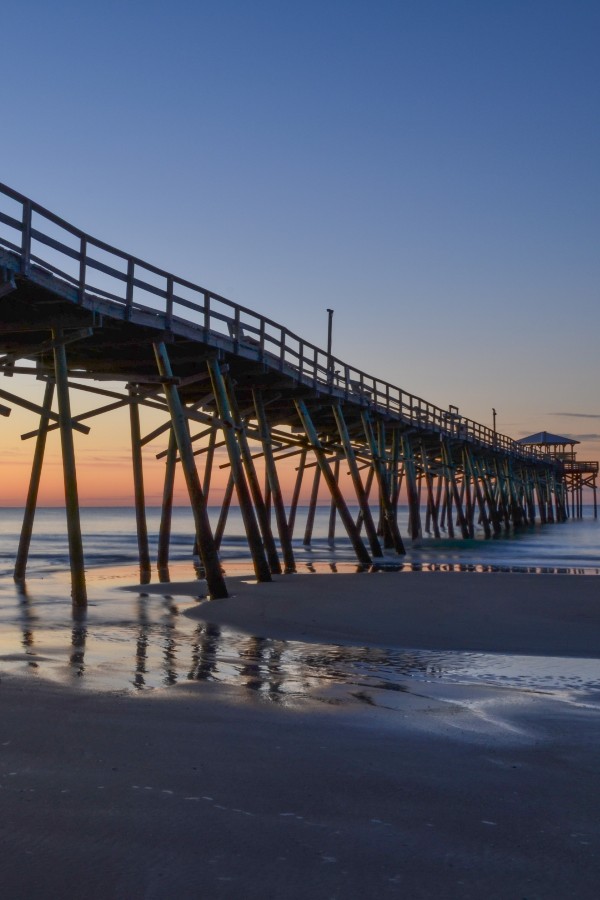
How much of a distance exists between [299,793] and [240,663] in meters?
4.03

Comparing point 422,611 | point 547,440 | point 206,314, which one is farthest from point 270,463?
point 547,440

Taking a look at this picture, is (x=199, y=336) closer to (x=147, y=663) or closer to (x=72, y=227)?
(x=72, y=227)

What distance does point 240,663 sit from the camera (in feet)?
25.9

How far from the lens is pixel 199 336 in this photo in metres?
14.9

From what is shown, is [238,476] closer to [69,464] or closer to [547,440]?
[69,464]

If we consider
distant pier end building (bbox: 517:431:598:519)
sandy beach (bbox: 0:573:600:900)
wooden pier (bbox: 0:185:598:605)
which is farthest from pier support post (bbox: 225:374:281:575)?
distant pier end building (bbox: 517:431:598:519)

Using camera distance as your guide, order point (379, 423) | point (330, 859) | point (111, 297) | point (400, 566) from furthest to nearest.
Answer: point (379, 423)
point (400, 566)
point (111, 297)
point (330, 859)

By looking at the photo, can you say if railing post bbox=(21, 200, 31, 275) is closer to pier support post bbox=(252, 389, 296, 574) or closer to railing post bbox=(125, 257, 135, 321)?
railing post bbox=(125, 257, 135, 321)

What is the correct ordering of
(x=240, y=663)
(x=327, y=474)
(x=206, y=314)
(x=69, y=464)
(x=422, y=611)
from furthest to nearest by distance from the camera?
(x=327, y=474) → (x=206, y=314) → (x=69, y=464) → (x=422, y=611) → (x=240, y=663)

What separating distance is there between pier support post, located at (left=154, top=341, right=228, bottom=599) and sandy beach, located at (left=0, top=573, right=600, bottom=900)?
21.5 feet

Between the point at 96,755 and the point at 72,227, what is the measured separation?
29.1 feet

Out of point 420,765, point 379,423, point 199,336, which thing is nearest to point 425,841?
point 420,765

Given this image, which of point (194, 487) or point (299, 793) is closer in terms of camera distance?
point (299, 793)

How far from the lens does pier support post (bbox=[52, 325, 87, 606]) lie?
1224 centimetres
